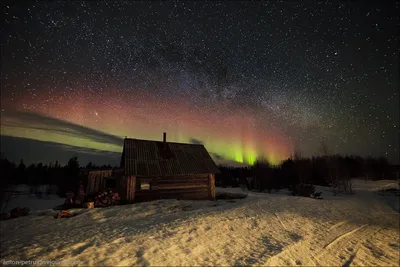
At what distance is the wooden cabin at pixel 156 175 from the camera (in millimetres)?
14938

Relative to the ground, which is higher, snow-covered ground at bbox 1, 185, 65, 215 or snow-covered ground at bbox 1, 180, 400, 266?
snow-covered ground at bbox 1, 180, 400, 266

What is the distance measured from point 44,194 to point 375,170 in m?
71.9

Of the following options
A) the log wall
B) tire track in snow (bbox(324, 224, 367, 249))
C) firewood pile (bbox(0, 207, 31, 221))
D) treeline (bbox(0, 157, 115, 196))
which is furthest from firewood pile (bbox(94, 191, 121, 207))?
tire track in snow (bbox(324, 224, 367, 249))

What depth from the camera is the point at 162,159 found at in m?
17.8

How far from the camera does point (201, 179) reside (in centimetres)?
1786

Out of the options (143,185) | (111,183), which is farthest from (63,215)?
(111,183)

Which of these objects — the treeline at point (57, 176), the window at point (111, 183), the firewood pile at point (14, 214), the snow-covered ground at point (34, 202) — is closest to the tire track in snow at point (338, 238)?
the window at point (111, 183)

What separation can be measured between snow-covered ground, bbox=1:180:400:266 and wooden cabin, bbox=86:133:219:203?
13.9 ft

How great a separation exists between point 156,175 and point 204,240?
31.8 feet

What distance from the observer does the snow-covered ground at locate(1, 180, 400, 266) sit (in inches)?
212

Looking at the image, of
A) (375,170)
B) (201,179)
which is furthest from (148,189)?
(375,170)

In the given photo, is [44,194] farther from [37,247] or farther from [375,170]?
[375,170]

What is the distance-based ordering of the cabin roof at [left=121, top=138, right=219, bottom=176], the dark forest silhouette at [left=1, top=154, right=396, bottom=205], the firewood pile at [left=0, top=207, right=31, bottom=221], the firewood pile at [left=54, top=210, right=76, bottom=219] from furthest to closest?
the dark forest silhouette at [left=1, top=154, right=396, bottom=205]
the cabin roof at [left=121, top=138, right=219, bottom=176]
the firewood pile at [left=0, top=207, right=31, bottom=221]
the firewood pile at [left=54, top=210, right=76, bottom=219]

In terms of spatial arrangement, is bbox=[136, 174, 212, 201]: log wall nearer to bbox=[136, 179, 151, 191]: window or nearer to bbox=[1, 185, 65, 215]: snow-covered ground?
bbox=[136, 179, 151, 191]: window
